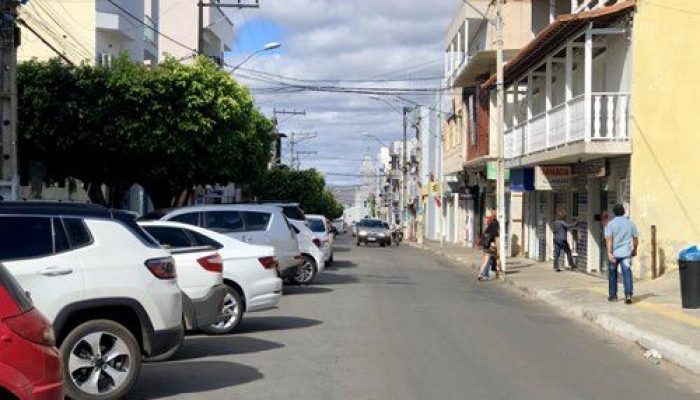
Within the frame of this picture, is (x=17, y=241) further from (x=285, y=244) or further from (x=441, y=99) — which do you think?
(x=441, y=99)

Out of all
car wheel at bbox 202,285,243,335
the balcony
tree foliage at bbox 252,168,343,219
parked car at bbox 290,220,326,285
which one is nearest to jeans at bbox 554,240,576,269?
the balcony

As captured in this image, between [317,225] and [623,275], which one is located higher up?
[317,225]

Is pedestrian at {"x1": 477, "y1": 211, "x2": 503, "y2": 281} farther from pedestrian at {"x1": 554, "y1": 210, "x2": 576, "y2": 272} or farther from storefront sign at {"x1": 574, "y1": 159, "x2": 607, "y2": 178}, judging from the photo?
storefront sign at {"x1": 574, "y1": 159, "x2": 607, "y2": 178}

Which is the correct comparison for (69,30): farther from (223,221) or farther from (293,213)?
(223,221)

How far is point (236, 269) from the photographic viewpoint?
42.1 ft

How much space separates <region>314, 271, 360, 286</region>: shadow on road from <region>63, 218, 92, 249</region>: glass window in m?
13.6

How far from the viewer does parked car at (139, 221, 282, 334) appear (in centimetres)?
1256

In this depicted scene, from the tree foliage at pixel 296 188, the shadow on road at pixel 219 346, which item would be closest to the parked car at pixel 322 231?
the shadow on road at pixel 219 346

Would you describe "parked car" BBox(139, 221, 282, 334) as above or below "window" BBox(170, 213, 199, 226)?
below

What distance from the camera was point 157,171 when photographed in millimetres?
23953

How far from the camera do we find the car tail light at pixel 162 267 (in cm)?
838

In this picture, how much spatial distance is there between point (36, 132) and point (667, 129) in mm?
15205

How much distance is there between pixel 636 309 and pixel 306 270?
812 cm

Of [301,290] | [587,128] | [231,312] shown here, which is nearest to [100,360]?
[231,312]
